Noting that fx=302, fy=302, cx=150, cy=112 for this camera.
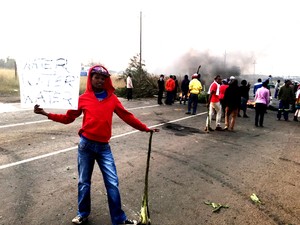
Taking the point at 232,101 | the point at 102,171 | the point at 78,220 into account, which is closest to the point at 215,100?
the point at 232,101

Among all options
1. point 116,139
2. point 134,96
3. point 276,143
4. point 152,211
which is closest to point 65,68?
point 152,211

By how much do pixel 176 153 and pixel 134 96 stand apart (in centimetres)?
1478

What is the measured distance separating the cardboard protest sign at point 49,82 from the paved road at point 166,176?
1.46 metres

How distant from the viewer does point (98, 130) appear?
10.9ft

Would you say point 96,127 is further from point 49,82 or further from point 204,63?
point 204,63

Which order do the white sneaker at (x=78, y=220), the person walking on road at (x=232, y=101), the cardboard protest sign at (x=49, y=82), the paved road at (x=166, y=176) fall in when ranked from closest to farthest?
1. the cardboard protest sign at (x=49, y=82)
2. the white sneaker at (x=78, y=220)
3. the paved road at (x=166, y=176)
4. the person walking on road at (x=232, y=101)

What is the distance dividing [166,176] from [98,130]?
236 centimetres

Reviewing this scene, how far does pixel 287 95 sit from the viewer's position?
13.5 m

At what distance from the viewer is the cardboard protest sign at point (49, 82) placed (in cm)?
329

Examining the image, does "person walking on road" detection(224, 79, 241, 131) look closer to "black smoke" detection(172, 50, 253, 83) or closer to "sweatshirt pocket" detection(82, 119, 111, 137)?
"sweatshirt pocket" detection(82, 119, 111, 137)

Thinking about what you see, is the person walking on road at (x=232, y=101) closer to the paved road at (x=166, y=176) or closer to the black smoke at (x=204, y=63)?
the paved road at (x=166, y=176)

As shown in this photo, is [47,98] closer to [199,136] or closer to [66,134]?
[66,134]

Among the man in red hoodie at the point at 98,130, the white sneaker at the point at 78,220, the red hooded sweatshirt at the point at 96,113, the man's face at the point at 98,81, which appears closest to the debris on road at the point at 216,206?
the man in red hoodie at the point at 98,130

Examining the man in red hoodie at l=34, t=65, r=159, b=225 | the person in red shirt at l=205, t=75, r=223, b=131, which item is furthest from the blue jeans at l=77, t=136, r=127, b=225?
the person in red shirt at l=205, t=75, r=223, b=131
